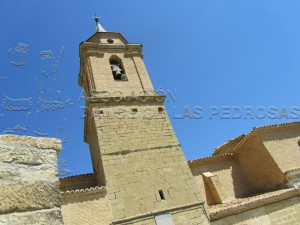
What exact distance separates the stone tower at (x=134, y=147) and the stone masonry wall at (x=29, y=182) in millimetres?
6871

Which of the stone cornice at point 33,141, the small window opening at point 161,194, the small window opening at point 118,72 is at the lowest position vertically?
the stone cornice at point 33,141

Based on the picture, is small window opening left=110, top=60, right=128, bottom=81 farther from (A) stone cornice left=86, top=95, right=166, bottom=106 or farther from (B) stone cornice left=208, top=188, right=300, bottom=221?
(B) stone cornice left=208, top=188, right=300, bottom=221

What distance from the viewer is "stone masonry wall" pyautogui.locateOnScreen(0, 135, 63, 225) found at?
165cm

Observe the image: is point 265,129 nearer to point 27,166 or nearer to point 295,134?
point 295,134

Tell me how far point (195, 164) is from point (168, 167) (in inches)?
152

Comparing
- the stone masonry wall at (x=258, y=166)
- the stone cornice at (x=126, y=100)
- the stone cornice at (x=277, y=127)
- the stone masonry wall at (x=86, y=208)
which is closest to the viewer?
the stone masonry wall at (x=86, y=208)

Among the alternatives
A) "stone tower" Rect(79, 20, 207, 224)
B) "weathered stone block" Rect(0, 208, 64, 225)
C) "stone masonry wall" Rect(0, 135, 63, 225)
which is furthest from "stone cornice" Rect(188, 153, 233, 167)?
"weathered stone block" Rect(0, 208, 64, 225)

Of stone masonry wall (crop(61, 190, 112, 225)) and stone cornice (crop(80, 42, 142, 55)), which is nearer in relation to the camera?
stone masonry wall (crop(61, 190, 112, 225))

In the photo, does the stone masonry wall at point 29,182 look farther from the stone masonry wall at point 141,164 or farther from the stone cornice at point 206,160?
the stone cornice at point 206,160

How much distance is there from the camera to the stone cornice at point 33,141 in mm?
1939

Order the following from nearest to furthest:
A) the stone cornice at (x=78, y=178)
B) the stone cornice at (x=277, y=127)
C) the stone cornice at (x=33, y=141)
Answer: the stone cornice at (x=33, y=141)
the stone cornice at (x=78, y=178)
the stone cornice at (x=277, y=127)

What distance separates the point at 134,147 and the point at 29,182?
844 cm

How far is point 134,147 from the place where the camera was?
1018 cm

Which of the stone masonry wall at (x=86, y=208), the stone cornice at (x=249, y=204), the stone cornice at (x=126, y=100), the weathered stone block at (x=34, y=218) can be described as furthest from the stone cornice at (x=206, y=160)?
the weathered stone block at (x=34, y=218)
